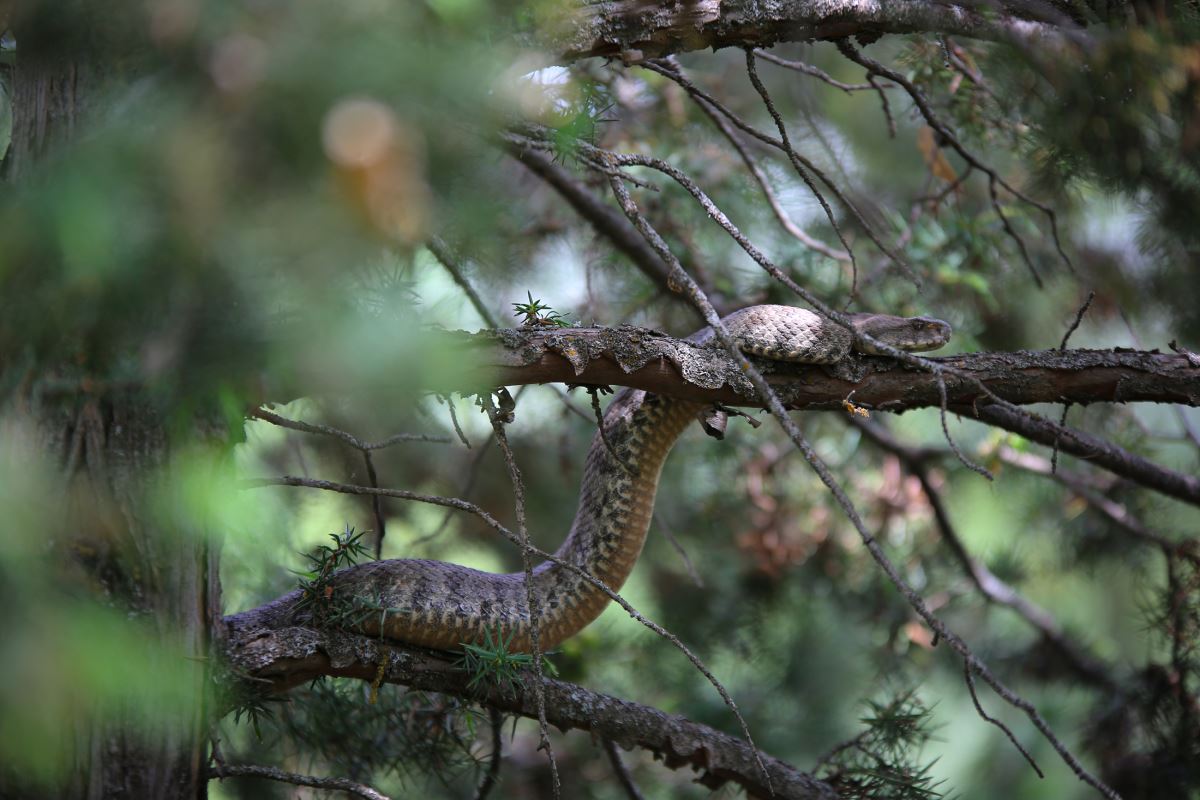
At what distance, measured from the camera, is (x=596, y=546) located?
4.18m

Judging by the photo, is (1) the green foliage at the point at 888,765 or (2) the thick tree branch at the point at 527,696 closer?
(2) the thick tree branch at the point at 527,696

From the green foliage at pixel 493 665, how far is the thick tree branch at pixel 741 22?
Result: 6.02 feet

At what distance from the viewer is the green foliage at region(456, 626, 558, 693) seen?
→ 308 cm

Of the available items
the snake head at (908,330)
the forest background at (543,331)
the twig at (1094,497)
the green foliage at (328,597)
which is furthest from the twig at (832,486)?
the twig at (1094,497)

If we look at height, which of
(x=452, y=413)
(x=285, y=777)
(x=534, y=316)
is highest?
(x=534, y=316)

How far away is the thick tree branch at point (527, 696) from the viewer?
2.89 metres

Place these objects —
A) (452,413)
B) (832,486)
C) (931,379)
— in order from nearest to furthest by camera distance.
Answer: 1. (832,486)
2. (452,413)
3. (931,379)

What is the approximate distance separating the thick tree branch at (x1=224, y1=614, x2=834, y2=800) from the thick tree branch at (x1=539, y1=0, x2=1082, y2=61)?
75.9 inches

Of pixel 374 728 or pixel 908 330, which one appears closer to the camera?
pixel 374 728

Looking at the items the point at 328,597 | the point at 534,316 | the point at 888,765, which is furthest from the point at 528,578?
the point at 888,765

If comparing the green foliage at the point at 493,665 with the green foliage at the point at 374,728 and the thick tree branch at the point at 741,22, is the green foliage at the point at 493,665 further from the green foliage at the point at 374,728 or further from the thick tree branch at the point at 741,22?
the thick tree branch at the point at 741,22

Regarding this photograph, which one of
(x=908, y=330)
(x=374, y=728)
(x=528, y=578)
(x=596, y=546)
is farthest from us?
(x=908, y=330)

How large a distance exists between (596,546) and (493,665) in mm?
1138

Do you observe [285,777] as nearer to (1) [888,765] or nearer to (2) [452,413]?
(2) [452,413]
